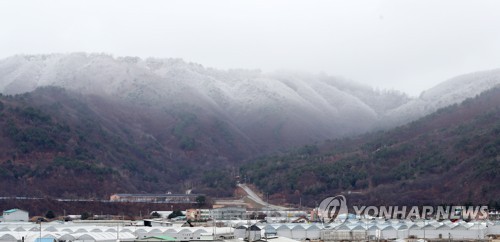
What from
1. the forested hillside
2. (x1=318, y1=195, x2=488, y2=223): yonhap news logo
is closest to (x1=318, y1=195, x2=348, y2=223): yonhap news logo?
(x1=318, y1=195, x2=488, y2=223): yonhap news logo

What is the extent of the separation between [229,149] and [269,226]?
10171 cm

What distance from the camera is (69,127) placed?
148500mm

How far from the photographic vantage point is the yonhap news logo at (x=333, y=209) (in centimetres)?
10532

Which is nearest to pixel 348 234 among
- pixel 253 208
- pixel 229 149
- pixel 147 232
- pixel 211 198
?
pixel 147 232

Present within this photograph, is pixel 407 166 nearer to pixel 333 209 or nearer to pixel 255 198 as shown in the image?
pixel 255 198

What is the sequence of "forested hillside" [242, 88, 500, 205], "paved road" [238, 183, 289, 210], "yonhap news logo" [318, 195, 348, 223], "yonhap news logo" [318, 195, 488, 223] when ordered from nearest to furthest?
1. "yonhap news logo" [318, 195, 488, 223]
2. "yonhap news logo" [318, 195, 348, 223]
3. "forested hillside" [242, 88, 500, 205]
4. "paved road" [238, 183, 289, 210]

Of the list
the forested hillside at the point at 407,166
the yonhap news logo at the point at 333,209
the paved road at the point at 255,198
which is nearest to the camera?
the yonhap news logo at the point at 333,209

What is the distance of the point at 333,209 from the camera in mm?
117000

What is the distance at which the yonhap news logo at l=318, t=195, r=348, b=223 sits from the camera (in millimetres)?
105319

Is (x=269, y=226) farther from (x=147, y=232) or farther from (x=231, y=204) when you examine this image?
(x=231, y=204)

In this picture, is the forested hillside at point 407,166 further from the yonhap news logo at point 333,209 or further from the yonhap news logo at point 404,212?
the yonhap news logo at point 404,212

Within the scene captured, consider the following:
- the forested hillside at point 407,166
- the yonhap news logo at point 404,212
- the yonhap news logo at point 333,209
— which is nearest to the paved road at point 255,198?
the forested hillside at point 407,166

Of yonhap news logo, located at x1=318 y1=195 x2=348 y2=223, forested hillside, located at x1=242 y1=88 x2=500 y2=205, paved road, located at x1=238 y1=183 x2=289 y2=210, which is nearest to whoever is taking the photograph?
yonhap news logo, located at x1=318 y1=195 x2=348 y2=223

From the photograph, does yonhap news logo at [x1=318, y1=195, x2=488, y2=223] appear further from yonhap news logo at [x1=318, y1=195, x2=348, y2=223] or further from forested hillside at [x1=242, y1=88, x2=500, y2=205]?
forested hillside at [x1=242, y1=88, x2=500, y2=205]
